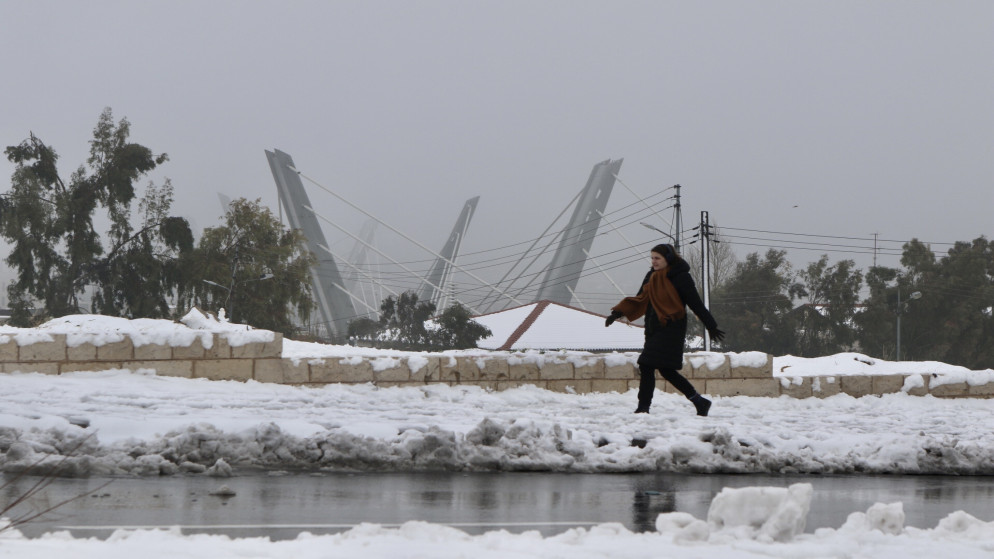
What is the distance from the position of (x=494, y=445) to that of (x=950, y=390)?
27.3ft

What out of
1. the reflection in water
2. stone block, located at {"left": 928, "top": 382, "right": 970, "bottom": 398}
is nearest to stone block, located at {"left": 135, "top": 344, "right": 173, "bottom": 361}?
the reflection in water

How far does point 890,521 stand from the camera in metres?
4.07

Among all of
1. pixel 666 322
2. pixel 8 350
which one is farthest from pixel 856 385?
pixel 8 350

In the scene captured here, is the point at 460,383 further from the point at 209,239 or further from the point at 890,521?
the point at 209,239

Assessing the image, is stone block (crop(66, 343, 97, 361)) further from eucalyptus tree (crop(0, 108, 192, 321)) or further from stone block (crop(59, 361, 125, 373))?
eucalyptus tree (crop(0, 108, 192, 321))

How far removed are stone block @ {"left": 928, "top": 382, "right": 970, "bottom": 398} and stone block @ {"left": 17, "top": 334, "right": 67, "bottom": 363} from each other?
31.3 ft

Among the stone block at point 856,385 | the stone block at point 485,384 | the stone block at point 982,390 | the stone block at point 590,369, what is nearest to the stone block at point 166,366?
the stone block at point 485,384

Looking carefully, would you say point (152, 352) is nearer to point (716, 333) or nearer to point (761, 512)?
point (716, 333)

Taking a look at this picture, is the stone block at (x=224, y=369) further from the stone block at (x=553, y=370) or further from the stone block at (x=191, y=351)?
the stone block at (x=553, y=370)

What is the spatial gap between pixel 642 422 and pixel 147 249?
4796 cm

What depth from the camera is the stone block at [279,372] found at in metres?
11.2

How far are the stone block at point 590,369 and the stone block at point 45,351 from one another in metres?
5.25

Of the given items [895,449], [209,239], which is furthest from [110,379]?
[209,239]

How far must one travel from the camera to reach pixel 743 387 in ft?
40.9
